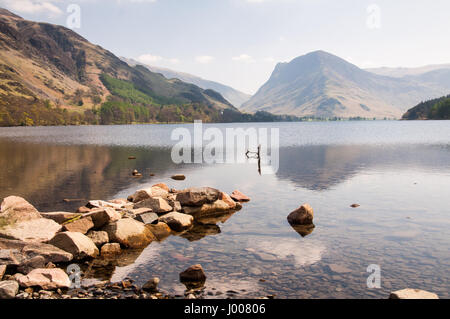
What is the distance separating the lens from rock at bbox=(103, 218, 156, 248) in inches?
813

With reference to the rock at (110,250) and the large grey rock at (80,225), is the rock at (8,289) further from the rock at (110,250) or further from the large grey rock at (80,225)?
the large grey rock at (80,225)

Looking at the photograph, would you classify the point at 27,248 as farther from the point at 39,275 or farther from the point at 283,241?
Result: the point at 283,241

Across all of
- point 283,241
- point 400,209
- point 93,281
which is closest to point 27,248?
point 93,281

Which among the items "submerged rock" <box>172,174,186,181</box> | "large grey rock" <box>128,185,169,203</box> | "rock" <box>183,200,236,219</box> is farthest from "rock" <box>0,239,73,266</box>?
"submerged rock" <box>172,174,186,181</box>

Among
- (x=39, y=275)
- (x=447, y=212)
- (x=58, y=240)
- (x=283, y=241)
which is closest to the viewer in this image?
(x=39, y=275)

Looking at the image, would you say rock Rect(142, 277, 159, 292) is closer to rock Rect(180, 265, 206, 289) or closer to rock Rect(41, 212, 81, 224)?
rock Rect(180, 265, 206, 289)

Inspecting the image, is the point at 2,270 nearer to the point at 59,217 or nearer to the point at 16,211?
the point at 16,211

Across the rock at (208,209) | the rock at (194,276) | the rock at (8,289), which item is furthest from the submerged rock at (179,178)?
the rock at (8,289)

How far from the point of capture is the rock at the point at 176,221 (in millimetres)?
24214

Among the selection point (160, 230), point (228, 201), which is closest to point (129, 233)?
point (160, 230)

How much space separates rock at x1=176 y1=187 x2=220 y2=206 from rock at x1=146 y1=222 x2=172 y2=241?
4596mm
